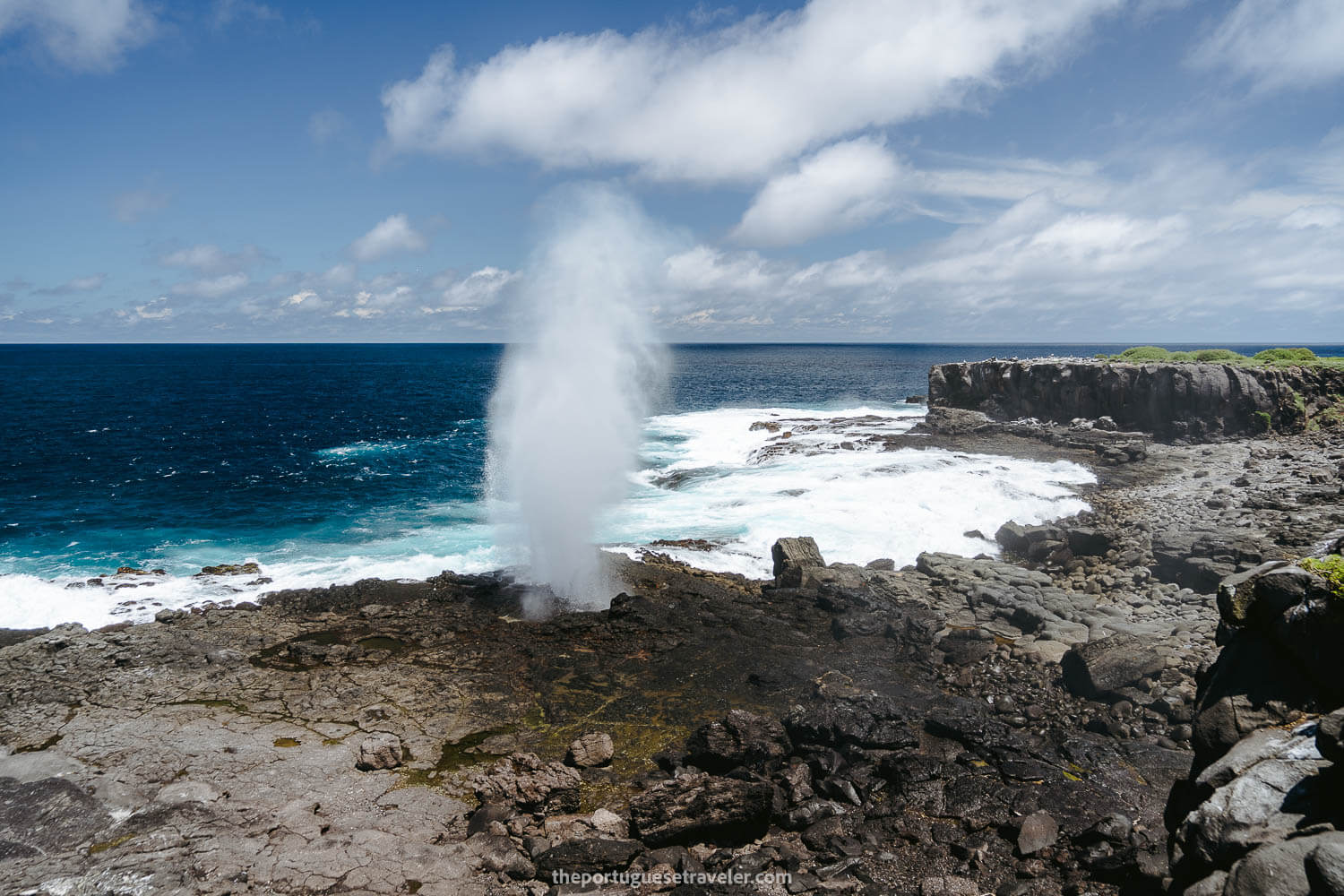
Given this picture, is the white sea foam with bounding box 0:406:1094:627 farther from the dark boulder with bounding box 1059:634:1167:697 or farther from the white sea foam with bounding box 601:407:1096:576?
the dark boulder with bounding box 1059:634:1167:697

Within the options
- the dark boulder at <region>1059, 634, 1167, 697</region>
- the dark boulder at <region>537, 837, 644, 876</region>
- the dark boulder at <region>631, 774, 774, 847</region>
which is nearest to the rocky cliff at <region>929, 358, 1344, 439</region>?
the dark boulder at <region>1059, 634, 1167, 697</region>

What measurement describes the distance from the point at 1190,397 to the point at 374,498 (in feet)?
161

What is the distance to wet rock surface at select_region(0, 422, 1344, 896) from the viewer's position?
8.58 m

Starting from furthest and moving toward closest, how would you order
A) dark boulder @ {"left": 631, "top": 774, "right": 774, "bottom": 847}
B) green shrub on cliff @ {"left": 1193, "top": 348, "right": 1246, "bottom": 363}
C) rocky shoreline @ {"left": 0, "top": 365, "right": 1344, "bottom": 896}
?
1. green shrub on cliff @ {"left": 1193, "top": 348, "right": 1246, "bottom": 363}
2. dark boulder @ {"left": 631, "top": 774, "right": 774, "bottom": 847}
3. rocky shoreline @ {"left": 0, "top": 365, "right": 1344, "bottom": 896}

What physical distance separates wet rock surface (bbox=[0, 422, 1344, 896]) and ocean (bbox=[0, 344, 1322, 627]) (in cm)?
364

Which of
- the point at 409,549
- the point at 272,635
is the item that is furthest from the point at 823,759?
the point at 409,549

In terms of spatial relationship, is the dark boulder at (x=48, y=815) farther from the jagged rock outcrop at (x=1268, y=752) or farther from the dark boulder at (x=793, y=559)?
the dark boulder at (x=793, y=559)

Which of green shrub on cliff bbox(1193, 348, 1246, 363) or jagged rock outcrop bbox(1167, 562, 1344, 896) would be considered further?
green shrub on cliff bbox(1193, 348, 1246, 363)

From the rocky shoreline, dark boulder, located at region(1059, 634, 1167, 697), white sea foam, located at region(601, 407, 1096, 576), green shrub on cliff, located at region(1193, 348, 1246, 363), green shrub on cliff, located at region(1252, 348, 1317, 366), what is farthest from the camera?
green shrub on cliff, located at region(1193, 348, 1246, 363)

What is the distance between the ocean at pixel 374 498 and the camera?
23.2 meters

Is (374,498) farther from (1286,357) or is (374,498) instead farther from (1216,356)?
(1286,357)

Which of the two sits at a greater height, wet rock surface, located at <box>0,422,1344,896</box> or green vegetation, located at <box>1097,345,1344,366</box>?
green vegetation, located at <box>1097,345,1344,366</box>

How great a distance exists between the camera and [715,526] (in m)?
27.7

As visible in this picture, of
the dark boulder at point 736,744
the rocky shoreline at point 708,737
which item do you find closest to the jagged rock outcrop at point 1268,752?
the rocky shoreline at point 708,737
